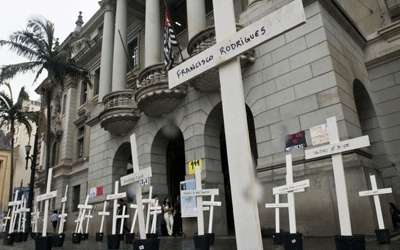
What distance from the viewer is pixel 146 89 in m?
16.9

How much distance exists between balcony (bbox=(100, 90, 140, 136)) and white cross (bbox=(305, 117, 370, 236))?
1475 cm

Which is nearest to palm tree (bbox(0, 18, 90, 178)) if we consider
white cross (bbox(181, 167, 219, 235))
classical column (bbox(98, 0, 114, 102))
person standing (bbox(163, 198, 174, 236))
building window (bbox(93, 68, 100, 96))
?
classical column (bbox(98, 0, 114, 102))

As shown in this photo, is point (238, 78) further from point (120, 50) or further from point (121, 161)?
point (120, 50)

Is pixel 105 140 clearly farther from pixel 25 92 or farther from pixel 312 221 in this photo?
pixel 312 221

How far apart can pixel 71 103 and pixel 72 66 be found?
1074 cm

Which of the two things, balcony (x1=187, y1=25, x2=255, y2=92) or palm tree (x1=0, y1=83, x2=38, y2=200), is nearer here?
balcony (x1=187, y1=25, x2=255, y2=92)

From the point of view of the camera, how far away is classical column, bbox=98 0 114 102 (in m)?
22.8

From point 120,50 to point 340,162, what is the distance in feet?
63.0

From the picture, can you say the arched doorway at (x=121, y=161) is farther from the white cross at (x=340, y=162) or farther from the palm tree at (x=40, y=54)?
the white cross at (x=340, y=162)

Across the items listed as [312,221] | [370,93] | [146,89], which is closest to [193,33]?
[146,89]

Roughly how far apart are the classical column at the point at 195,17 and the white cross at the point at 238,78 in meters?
11.7

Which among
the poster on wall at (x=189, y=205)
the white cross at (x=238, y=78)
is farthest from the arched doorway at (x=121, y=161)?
the white cross at (x=238, y=78)

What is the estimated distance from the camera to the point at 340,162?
17.3ft

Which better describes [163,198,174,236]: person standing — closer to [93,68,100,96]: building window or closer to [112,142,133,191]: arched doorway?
[112,142,133,191]: arched doorway
